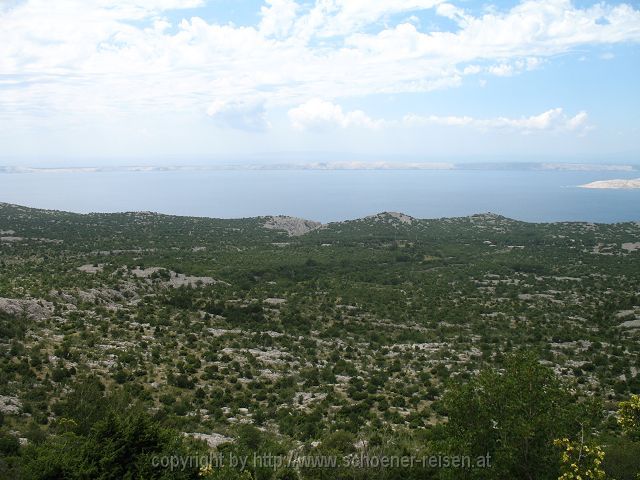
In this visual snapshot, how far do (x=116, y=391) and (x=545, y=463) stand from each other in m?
17.5

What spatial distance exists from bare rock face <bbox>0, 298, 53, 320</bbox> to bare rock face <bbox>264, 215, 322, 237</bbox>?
233ft

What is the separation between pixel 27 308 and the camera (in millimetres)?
28875

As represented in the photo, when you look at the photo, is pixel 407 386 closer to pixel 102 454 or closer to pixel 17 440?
pixel 102 454

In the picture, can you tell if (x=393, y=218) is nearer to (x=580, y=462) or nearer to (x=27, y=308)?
(x=27, y=308)

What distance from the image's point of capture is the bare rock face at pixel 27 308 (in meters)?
27.8

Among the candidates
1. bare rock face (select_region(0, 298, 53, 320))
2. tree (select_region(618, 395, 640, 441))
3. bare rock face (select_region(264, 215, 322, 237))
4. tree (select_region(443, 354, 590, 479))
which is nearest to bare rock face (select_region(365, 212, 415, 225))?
bare rock face (select_region(264, 215, 322, 237))

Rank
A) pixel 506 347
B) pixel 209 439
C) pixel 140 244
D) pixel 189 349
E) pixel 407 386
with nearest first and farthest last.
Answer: pixel 209 439 < pixel 407 386 < pixel 189 349 < pixel 506 347 < pixel 140 244

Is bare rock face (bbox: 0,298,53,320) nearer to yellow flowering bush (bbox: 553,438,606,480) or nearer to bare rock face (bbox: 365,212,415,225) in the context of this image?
yellow flowering bush (bbox: 553,438,606,480)

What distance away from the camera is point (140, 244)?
7094cm

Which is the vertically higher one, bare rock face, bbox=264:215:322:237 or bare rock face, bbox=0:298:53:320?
bare rock face, bbox=264:215:322:237

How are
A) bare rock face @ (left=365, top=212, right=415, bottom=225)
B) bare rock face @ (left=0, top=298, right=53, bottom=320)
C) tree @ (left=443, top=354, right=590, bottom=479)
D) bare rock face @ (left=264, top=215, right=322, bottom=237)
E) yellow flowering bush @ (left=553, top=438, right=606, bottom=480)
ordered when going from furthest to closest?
bare rock face @ (left=365, top=212, right=415, bottom=225) < bare rock face @ (left=264, top=215, right=322, bottom=237) < bare rock face @ (left=0, top=298, right=53, bottom=320) < tree @ (left=443, top=354, right=590, bottom=479) < yellow flowering bush @ (left=553, top=438, right=606, bottom=480)

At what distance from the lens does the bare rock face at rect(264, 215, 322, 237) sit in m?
103

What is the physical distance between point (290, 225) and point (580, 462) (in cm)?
9798

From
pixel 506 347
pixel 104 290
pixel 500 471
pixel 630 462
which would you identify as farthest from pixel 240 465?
pixel 104 290
